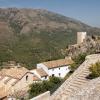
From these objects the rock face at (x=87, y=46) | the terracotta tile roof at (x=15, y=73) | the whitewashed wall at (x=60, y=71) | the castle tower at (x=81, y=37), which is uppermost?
the castle tower at (x=81, y=37)

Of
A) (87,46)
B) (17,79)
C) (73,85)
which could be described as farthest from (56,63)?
(73,85)

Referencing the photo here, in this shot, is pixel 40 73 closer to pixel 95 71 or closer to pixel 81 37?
pixel 81 37

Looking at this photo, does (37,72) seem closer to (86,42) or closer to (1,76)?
(1,76)

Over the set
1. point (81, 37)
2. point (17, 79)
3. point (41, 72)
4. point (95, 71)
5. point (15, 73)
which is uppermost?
point (81, 37)

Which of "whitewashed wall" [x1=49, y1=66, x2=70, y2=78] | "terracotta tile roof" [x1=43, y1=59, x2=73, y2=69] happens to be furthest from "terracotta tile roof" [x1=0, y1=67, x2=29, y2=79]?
"whitewashed wall" [x1=49, y1=66, x2=70, y2=78]

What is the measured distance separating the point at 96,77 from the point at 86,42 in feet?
150

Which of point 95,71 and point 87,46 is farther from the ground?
point 95,71

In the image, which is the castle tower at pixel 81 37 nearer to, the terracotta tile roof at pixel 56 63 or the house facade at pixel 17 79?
the terracotta tile roof at pixel 56 63

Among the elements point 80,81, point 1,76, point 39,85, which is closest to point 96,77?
point 80,81

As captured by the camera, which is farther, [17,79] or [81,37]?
[81,37]

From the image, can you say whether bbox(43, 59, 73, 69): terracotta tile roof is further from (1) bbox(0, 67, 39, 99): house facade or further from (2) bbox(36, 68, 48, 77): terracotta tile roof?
(1) bbox(0, 67, 39, 99): house facade

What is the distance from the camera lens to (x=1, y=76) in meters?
50.8

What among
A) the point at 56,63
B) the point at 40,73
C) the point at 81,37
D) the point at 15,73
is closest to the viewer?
the point at 15,73

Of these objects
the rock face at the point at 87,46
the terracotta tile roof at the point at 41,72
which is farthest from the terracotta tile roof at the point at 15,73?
the rock face at the point at 87,46
